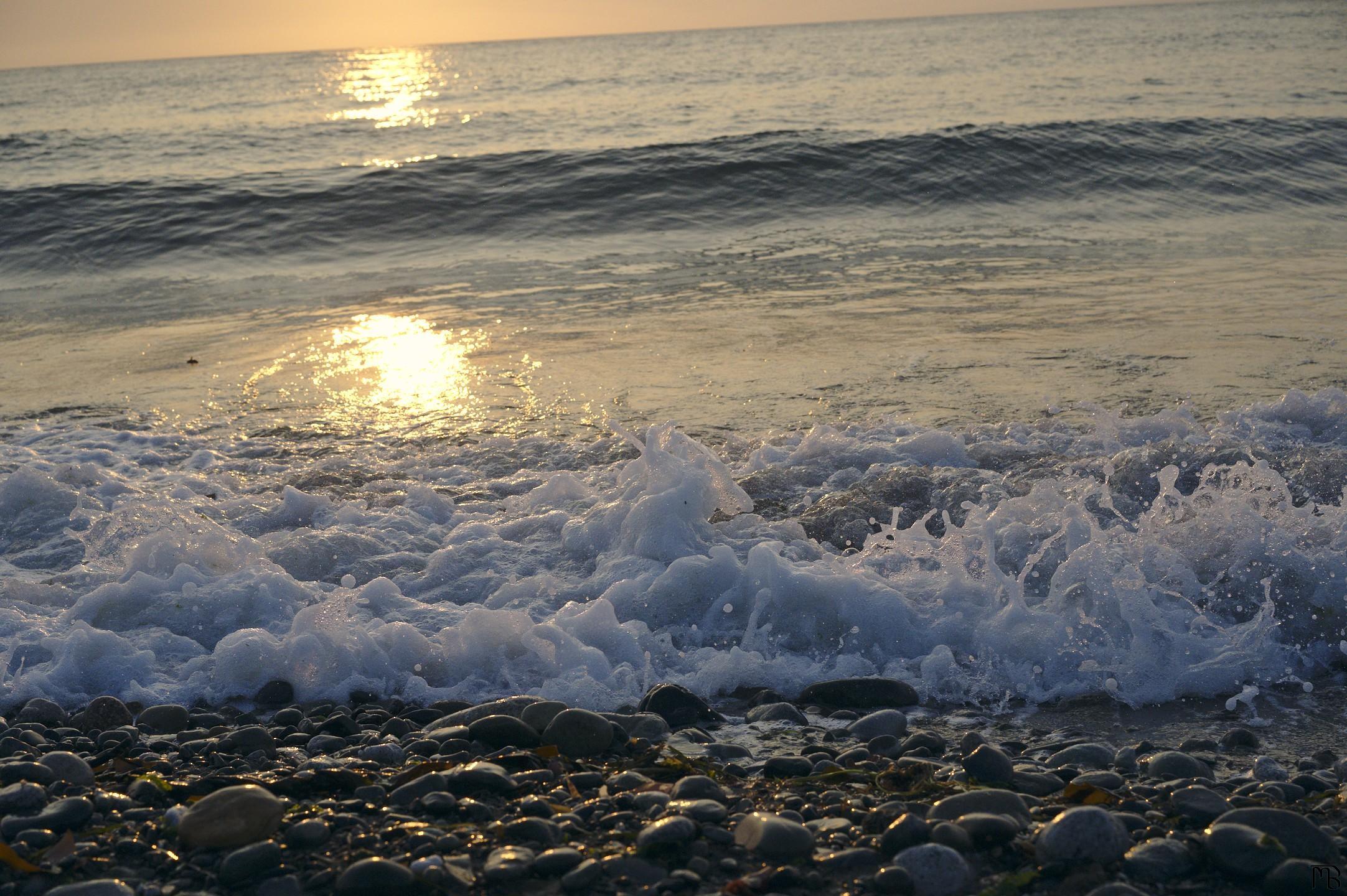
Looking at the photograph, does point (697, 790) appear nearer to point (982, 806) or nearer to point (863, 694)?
point (982, 806)

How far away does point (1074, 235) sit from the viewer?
468 inches

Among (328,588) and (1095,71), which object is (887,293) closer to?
(328,588)

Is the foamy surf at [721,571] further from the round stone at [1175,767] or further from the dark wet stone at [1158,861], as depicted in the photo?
the dark wet stone at [1158,861]

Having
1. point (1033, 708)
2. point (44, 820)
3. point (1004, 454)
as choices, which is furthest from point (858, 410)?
point (44, 820)

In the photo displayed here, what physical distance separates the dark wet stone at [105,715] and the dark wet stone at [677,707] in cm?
166

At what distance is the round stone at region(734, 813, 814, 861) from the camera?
2.40 metres

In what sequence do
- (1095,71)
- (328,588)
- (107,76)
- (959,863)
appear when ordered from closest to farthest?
(959,863) < (328,588) < (1095,71) < (107,76)

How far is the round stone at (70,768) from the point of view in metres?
2.86

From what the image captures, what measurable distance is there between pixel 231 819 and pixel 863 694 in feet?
6.22

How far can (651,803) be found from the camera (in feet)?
8.67

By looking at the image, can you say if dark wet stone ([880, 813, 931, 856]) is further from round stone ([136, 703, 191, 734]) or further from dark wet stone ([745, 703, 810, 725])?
round stone ([136, 703, 191, 734])

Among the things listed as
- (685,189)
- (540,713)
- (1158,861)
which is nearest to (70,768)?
(540,713)

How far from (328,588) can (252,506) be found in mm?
1162

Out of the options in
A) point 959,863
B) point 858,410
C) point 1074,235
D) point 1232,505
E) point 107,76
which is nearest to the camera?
point 959,863
